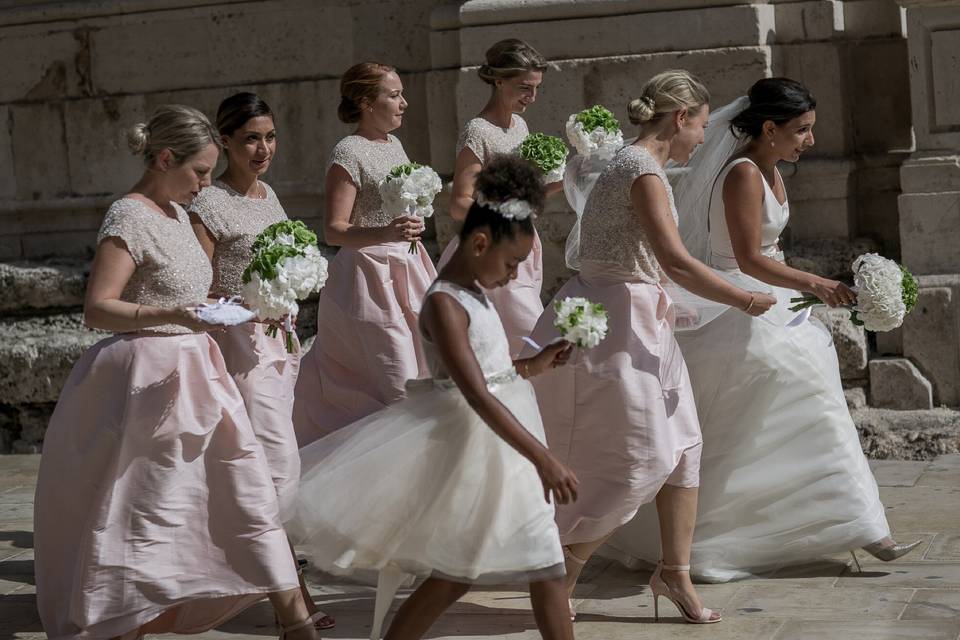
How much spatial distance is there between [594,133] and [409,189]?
88 cm

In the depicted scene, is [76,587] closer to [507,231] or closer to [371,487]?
[371,487]

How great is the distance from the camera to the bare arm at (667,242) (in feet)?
16.6

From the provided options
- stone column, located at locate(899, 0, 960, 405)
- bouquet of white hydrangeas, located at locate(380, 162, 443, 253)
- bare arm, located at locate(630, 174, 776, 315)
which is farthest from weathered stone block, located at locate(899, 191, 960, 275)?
bare arm, located at locate(630, 174, 776, 315)

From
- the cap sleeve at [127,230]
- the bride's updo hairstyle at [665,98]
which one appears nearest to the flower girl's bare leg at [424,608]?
the cap sleeve at [127,230]

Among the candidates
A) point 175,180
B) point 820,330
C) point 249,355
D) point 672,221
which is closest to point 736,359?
point 820,330

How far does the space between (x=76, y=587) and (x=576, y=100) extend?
→ 16.2 feet

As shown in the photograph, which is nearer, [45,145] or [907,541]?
[907,541]

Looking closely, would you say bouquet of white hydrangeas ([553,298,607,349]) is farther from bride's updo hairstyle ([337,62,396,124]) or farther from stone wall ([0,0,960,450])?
stone wall ([0,0,960,450])

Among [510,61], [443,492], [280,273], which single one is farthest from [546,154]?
[443,492]

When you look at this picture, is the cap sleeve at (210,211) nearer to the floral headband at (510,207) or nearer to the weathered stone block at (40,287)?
the floral headband at (510,207)

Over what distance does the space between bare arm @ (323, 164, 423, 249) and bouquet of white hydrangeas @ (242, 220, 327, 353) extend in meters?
1.04

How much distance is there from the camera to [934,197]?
8.33 m

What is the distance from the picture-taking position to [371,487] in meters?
4.31

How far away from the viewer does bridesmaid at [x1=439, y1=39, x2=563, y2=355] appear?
6457mm
